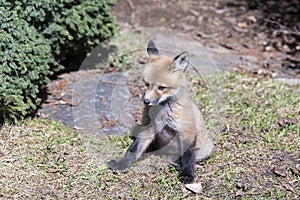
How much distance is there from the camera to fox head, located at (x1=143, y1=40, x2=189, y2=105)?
4691 millimetres

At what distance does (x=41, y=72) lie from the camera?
5754 millimetres

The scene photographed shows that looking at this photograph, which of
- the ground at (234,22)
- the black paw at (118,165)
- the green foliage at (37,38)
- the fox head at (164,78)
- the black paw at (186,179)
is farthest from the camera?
the ground at (234,22)

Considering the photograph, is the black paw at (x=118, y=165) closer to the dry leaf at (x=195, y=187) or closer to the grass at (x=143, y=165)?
the grass at (x=143, y=165)

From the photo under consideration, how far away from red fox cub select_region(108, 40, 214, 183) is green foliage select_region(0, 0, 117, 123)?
1.39 m

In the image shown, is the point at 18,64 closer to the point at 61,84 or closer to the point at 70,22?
the point at 70,22

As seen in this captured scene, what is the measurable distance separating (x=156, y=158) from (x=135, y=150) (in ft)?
1.08

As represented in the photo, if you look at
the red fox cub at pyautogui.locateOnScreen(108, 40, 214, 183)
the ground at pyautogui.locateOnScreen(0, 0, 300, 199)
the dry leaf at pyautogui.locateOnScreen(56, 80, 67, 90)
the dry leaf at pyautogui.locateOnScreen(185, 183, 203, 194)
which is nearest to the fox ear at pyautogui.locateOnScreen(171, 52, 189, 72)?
the red fox cub at pyautogui.locateOnScreen(108, 40, 214, 183)

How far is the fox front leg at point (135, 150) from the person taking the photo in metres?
5.01

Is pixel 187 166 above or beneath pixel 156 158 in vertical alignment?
above

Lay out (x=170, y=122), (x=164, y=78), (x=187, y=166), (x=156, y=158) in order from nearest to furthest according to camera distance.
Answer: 1. (x=164, y=78)
2. (x=187, y=166)
3. (x=170, y=122)
4. (x=156, y=158)

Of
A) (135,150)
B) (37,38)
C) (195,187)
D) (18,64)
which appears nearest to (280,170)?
(195,187)

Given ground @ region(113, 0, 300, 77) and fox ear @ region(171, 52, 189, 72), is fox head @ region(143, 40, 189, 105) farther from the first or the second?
ground @ region(113, 0, 300, 77)

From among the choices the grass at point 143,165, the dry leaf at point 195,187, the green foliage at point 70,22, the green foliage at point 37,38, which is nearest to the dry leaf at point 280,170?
the grass at point 143,165

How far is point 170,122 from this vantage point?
497 centimetres
